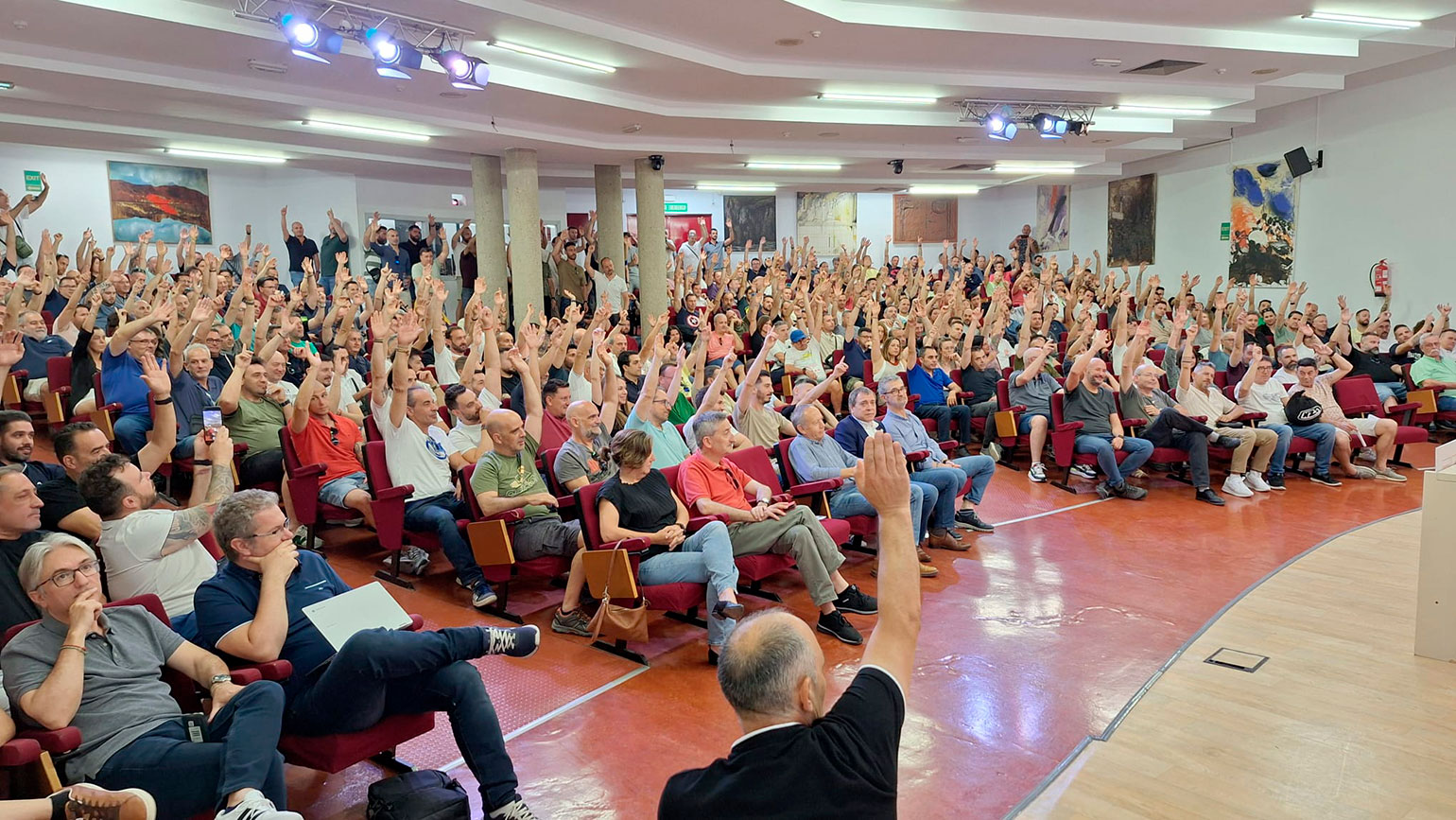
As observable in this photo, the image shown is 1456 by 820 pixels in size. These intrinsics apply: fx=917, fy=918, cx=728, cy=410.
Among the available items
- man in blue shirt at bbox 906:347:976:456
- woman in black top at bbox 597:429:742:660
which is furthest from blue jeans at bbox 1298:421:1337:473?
woman in black top at bbox 597:429:742:660

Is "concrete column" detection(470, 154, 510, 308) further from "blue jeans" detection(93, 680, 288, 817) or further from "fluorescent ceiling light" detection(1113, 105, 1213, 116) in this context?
"blue jeans" detection(93, 680, 288, 817)

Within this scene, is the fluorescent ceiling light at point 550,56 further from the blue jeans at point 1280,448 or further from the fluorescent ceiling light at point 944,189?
the fluorescent ceiling light at point 944,189

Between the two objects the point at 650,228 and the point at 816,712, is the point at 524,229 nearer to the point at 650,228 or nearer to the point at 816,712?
the point at 650,228

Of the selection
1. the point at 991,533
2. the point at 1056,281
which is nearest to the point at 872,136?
the point at 1056,281

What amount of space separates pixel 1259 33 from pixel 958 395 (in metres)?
4.40

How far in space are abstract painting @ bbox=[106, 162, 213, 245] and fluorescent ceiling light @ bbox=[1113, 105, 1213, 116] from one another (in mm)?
12381

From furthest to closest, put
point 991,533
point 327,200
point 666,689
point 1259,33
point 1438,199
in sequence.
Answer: point 327,200 → point 1438,199 → point 1259,33 → point 991,533 → point 666,689

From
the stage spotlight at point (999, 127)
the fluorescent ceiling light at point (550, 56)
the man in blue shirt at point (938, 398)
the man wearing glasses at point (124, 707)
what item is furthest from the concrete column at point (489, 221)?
the man wearing glasses at point (124, 707)

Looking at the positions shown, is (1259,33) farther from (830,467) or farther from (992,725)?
(992,725)

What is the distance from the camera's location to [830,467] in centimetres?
532

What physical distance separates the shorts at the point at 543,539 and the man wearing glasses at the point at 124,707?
1.90 meters

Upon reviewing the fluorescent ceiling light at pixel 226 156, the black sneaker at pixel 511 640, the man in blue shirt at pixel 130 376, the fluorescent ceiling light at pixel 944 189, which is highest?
the fluorescent ceiling light at pixel 944 189

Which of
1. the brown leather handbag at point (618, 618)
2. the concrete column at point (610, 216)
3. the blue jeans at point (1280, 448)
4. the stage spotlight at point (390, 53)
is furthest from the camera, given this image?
the concrete column at point (610, 216)

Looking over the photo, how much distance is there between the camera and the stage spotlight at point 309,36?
595 cm
